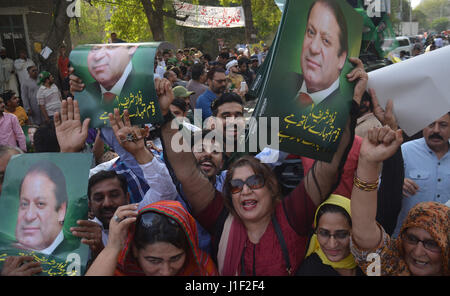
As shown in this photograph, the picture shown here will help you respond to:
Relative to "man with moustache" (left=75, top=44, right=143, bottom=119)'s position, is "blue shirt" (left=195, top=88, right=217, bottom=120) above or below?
below

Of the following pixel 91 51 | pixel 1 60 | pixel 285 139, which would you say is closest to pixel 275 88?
pixel 285 139

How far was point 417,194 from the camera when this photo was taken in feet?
8.91

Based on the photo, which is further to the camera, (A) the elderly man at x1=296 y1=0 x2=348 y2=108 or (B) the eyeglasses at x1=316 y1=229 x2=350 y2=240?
(B) the eyeglasses at x1=316 y1=229 x2=350 y2=240

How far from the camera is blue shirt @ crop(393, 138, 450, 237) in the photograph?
8.84ft

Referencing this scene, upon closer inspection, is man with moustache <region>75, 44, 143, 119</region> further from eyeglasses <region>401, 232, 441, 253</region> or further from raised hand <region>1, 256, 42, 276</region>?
eyeglasses <region>401, 232, 441, 253</region>

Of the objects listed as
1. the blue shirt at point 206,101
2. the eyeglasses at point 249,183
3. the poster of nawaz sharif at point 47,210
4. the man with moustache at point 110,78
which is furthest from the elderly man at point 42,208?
the blue shirt at point 206,101

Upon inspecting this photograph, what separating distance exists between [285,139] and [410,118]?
24.3 inches

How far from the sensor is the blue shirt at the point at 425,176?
2695 mm

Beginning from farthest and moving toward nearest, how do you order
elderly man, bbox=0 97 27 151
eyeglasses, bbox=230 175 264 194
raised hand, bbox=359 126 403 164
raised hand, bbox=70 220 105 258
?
elderly man, bbox=0 97 27 151 → eyeglasses, bbox=230 175 264 194 → raised hand, bbox=70 220 105 258 → raised hand, bbox=359 126 403 164

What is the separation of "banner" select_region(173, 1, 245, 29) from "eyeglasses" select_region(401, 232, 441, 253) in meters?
11.9

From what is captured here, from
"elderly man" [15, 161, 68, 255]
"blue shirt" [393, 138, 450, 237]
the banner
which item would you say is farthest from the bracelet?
the banner

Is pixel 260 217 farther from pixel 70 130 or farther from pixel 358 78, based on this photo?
pixel 70 130

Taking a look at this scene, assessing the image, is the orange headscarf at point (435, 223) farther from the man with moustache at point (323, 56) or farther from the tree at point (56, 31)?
the tree at point (56, 31)

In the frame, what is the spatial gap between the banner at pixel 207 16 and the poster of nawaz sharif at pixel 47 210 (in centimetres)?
1158
